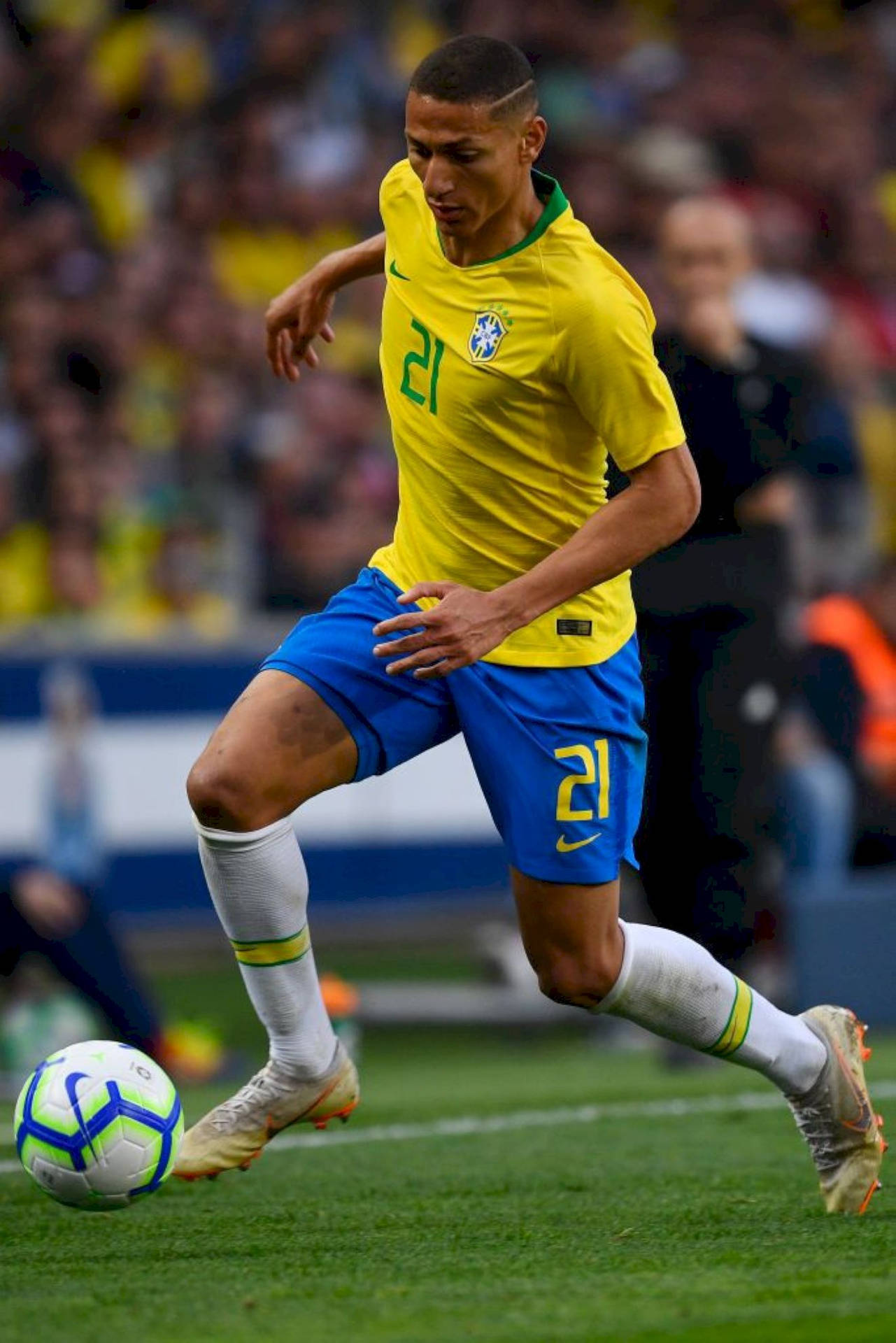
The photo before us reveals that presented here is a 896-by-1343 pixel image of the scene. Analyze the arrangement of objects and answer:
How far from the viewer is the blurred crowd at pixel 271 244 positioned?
1236cm

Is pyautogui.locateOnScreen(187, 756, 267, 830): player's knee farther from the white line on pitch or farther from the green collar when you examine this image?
the white line on pitch

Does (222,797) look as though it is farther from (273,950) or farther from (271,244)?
(271,244)

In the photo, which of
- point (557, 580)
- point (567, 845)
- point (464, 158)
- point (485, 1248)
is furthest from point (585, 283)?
point (485, 1248)

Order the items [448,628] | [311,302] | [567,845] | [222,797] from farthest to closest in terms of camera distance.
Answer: [311,302] → [567,845] → [222,797] → [448,628]

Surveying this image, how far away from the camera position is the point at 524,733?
492 centimetres

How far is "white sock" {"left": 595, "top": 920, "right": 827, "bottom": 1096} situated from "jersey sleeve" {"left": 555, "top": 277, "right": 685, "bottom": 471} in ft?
3.41

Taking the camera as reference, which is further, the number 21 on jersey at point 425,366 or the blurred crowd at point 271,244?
the blurred crowd at point 271,244

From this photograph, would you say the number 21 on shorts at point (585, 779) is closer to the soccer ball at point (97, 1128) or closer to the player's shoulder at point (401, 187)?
the soccer ball at point (97, 1128)

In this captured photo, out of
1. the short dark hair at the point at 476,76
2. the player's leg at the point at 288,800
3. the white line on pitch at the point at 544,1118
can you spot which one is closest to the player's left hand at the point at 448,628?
the player's leg at the point at 288,800

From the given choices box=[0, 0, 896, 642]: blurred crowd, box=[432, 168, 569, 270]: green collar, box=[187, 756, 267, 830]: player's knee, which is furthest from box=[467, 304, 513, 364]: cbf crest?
box=[0, 0, 896, 642]: blurred crowd

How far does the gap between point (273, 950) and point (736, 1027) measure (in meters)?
0.98

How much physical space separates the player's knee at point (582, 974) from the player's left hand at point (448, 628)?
718mm

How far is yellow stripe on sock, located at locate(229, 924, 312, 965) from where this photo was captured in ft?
16.4

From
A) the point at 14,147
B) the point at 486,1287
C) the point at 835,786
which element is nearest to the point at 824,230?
the point at 14,147
